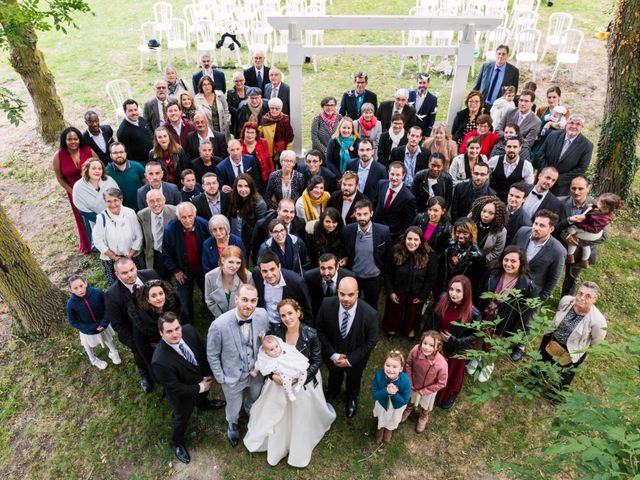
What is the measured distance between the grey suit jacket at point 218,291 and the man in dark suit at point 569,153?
474cm

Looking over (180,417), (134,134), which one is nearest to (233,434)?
(180,417)

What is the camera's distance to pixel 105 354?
5.87m

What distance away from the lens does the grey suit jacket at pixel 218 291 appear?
491 cm

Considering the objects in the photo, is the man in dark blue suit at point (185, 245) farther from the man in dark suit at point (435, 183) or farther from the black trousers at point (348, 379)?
the man in dark suit at point (435, 183)

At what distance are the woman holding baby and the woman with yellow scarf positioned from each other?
65.9 inches

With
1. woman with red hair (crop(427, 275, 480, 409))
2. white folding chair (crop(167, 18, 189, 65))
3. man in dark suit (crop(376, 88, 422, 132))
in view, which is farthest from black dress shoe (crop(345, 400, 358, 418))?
white folding chair (crop(167, 18, 189, 65))

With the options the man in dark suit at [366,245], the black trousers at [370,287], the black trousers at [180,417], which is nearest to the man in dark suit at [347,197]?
the man in dark suit at [366,245]

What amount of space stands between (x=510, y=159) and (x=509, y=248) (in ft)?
6.27

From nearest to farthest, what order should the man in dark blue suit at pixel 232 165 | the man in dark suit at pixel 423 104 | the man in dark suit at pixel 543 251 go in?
the man in dark suit at pixel 543 251, the man in dark blue suit at pixel 232 165, the man in dark suit at pixel 423 104

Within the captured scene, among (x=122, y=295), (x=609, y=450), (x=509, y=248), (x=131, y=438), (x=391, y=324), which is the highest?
(x=609, y=450)

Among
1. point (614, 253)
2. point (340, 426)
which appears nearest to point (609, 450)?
point (340, 426)

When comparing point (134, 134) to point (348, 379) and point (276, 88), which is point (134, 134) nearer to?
point (276, 88)

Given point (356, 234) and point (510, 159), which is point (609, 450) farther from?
point (510, 159)

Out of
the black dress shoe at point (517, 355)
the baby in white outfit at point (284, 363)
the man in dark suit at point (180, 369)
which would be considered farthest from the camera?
the black dress shoe at point (517, 355)
